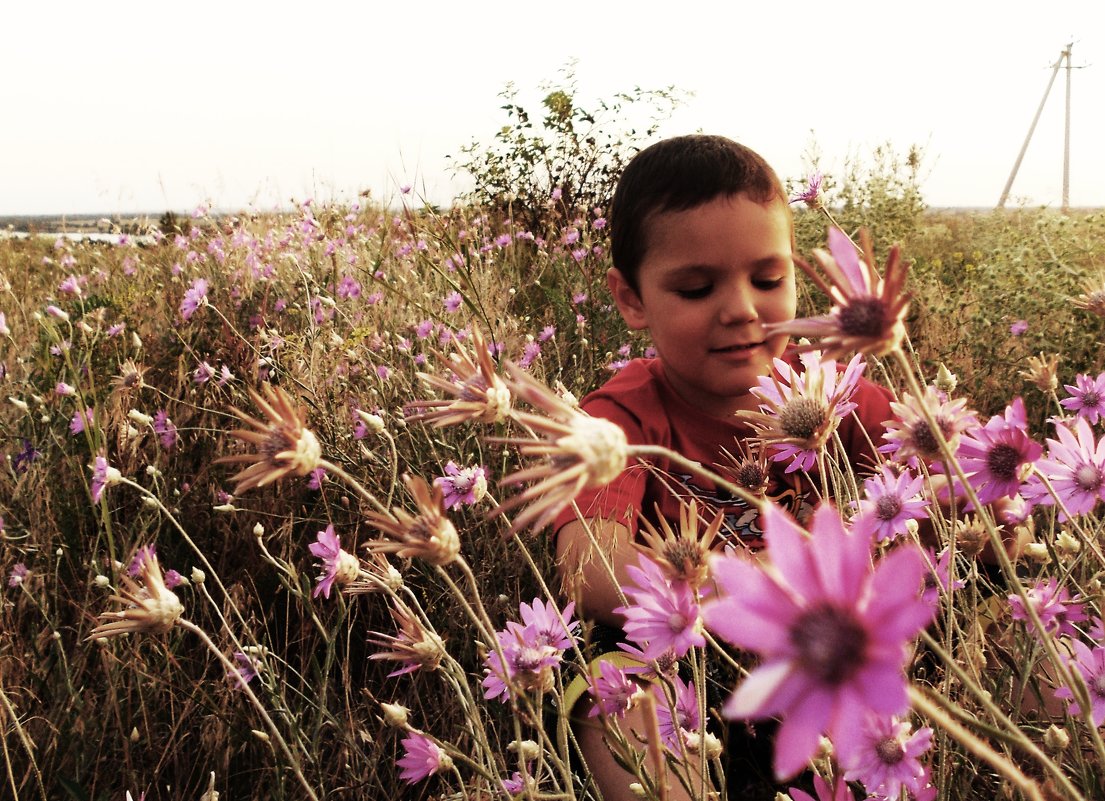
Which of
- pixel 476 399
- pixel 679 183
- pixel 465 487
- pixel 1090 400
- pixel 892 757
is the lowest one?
pixel 892 757

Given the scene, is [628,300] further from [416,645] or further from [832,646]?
[832,646]

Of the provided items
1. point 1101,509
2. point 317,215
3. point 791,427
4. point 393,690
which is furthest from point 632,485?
point 317,215

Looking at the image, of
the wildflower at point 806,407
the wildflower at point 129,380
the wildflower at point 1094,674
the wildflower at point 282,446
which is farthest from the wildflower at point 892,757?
the wildflower at point 129,380

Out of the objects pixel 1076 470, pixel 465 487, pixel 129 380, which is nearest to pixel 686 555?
pixel 1076 470

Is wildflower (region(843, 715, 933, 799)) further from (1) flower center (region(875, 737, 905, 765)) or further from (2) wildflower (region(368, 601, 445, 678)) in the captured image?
(2) wildflower (region(368, 601, 445, 678))

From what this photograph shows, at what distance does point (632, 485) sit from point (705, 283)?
0.38 meters

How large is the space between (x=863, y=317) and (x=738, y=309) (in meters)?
0.97

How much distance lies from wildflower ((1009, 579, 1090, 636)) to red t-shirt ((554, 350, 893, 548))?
1.69 ft

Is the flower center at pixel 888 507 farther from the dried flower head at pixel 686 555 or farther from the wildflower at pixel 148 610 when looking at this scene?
the wildflower at pixel 148 610

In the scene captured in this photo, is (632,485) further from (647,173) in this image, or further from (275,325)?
(275,325)

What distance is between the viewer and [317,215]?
393cm

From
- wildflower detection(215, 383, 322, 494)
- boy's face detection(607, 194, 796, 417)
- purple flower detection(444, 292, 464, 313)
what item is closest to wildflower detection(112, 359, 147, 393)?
purple flower detection(444, 292, 464, 313)

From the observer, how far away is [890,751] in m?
0.69

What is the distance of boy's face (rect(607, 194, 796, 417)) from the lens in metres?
1.40
